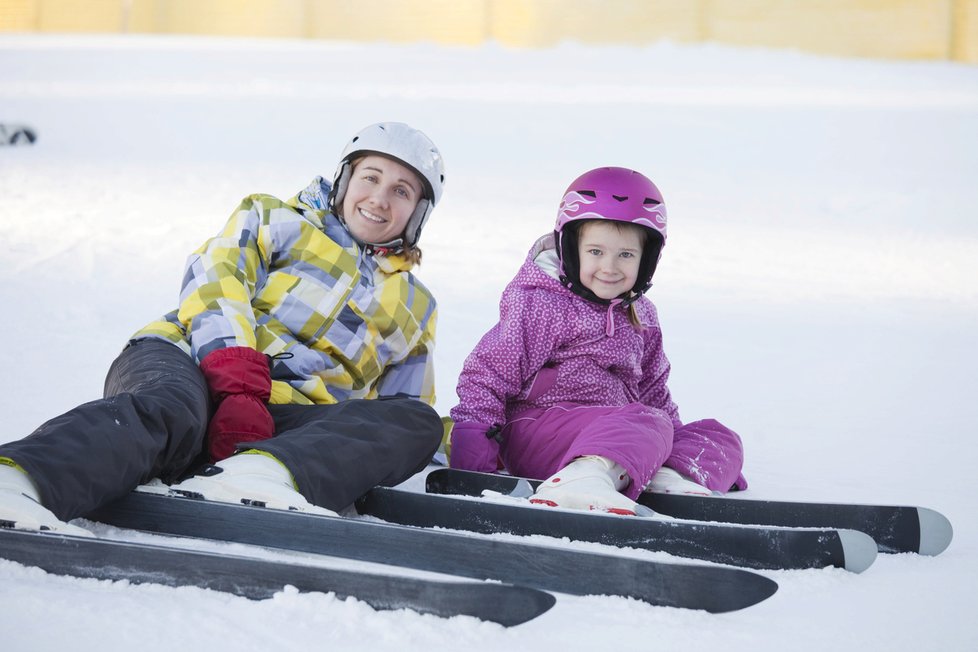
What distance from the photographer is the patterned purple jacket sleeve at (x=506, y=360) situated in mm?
2887

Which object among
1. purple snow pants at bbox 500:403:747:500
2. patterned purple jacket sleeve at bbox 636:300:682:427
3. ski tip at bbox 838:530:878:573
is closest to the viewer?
ski tip at bbox 838:530:878:573

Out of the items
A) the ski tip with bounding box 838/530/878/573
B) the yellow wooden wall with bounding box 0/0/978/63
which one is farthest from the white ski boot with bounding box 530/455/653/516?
the yellow wooden wall with bounding box 0/0/978/63

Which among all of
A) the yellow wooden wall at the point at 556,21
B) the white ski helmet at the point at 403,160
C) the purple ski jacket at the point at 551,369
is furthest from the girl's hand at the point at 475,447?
the yellow wooden wall at the point at 556,21

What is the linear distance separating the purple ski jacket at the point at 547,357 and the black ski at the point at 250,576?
1183 millimetres

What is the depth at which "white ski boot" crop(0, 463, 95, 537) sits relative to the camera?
1784 mm

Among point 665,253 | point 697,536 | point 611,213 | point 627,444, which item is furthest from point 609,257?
point 665,253

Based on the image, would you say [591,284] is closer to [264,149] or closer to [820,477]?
[820,477]

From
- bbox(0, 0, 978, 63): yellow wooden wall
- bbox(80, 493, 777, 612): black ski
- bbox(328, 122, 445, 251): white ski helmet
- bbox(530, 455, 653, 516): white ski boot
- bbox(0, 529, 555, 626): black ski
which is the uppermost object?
bbox(0, 0, 978, 63): yellow wooden wall

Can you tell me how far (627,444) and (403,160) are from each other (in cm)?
94

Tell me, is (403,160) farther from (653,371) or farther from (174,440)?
(174,440)

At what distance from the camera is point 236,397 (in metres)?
2.44

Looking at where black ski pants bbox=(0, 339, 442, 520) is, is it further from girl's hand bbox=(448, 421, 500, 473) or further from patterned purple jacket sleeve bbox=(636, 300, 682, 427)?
patterned purple jacket sleeve bbox=(636, 300, 682, 427)

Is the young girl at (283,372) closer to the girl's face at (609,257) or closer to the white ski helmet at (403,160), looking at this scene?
the white ski helmet at (403,160)

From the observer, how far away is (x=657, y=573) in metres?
1.82
